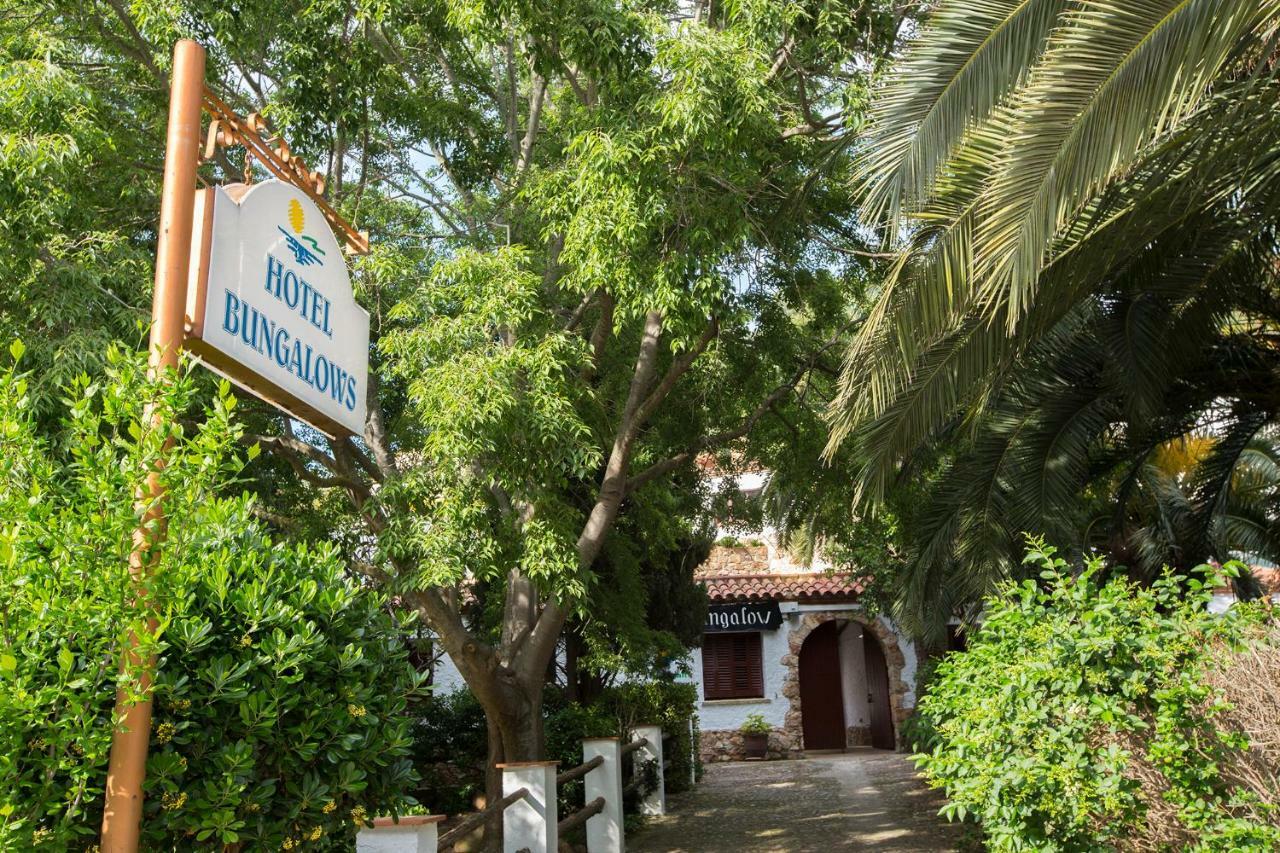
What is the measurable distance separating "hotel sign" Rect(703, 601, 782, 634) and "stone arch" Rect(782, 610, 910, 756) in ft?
1.86

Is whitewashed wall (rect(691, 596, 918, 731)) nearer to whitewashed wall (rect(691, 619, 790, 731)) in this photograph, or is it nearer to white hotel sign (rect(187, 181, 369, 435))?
whitewashed wall (rect(691, 619, 790, 731))

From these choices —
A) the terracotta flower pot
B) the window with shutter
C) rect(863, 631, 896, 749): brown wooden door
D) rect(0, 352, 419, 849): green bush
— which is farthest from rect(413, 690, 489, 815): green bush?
rect(863, 631, 896, 749): brown wooden door

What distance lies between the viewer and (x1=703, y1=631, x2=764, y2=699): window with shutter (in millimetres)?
22891

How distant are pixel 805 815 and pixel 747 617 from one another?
363 inches

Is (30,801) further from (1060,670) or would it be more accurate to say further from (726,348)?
(726,348)

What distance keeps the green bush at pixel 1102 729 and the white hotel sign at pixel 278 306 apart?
11.4 feet

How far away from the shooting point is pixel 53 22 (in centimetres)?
984

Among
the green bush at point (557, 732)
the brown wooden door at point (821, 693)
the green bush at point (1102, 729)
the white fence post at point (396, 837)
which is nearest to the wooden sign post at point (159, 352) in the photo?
the white fence post at point (396, 837)

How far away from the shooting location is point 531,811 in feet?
27.4

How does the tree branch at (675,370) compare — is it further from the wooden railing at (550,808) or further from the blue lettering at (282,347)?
the blue lettering at (282,347)

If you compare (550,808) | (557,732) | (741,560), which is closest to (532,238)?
(550,808)

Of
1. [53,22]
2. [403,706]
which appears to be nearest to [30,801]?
[403,706]

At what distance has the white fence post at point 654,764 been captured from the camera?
14203mm

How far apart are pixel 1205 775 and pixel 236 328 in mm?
4387
